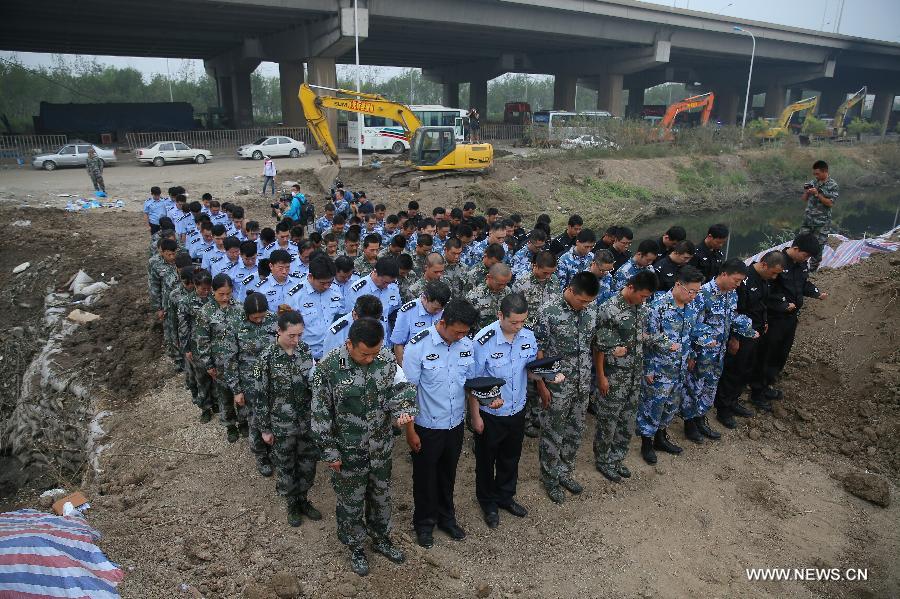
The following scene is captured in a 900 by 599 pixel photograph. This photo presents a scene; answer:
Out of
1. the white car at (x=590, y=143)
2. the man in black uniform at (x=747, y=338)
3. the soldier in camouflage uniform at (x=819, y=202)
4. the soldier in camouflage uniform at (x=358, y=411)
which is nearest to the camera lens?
the soldier in camouflage uniform at (x=358, y=411)

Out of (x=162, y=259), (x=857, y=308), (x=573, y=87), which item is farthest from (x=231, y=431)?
(x=573, y=87)

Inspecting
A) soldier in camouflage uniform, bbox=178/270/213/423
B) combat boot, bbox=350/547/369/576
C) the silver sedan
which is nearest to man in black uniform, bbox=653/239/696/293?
combat boot, bbox=350/547/369/576

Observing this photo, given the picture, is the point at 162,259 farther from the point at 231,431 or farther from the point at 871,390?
the point at 871,390

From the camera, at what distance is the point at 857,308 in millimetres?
6875

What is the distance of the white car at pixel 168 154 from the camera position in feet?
76.7

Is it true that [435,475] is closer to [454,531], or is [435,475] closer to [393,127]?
[454,531]

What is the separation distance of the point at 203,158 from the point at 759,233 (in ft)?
75.4

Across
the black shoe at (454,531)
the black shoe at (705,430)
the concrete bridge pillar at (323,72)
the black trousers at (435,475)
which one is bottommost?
the black shoe at (454,531)

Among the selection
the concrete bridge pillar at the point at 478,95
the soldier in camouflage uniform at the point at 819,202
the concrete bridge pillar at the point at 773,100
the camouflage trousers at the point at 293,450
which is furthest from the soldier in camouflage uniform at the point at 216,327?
the concrete bridge pillar at the point at 773,100

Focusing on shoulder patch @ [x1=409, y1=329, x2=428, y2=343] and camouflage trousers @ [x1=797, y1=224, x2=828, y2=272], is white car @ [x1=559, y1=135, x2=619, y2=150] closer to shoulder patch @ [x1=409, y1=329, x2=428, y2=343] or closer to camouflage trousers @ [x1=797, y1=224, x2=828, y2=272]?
camouflage trousers @ [x1=797, y1=224, x2=828, y2=272]

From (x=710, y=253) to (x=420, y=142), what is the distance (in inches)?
525

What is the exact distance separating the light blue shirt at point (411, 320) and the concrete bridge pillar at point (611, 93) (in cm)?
3680

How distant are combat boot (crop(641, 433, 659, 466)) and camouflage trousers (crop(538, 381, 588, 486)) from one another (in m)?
0.89
